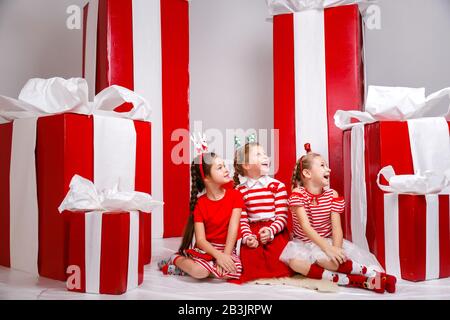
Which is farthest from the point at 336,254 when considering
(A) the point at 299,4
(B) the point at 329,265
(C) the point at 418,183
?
(A) the point at 299,4

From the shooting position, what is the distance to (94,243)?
1.40 metres

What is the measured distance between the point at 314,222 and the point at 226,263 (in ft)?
1.23

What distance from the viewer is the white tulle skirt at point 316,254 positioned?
158cm

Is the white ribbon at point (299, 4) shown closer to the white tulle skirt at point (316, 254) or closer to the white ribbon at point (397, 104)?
the white ribbon at point (397, 104)

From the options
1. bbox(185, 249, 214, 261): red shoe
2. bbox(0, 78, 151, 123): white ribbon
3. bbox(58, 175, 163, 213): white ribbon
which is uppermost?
bbox(0, 78, 151, 123): white ribbon

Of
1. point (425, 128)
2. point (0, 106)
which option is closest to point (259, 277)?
point (425, 128)

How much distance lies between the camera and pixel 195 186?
1831 mm

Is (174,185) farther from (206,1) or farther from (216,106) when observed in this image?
(206,1)

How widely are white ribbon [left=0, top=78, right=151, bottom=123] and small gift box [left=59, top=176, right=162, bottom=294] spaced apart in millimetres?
290

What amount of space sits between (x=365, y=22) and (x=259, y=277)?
57.1 inches

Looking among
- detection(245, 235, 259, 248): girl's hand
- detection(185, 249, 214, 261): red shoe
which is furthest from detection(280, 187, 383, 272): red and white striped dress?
detection(185, 249, 214, 261): red shoe

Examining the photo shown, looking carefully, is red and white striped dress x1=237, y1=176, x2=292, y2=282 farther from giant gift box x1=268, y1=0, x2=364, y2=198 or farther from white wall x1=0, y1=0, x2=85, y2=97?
white wall x1=0, y1=0, x2=85, y2=97

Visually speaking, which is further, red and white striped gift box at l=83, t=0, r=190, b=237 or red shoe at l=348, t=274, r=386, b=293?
red and white striped gift box at l=83, t=0, r=190, b=237

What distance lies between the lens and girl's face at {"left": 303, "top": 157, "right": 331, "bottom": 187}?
Result: 5.89 ft
